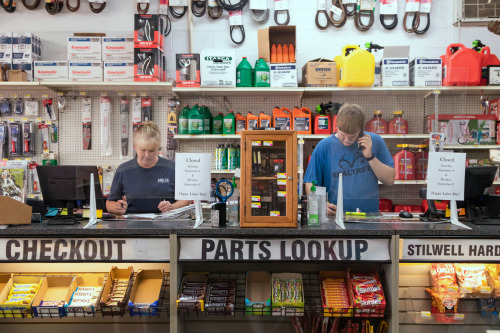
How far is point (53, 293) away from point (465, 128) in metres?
3.88

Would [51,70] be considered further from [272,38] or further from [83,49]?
[272,38]

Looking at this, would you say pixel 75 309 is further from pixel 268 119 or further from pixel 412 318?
pixel 268 119

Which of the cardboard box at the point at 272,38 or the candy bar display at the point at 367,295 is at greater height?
the cardboard box at the point at 272,38

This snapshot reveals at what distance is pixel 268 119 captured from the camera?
475 centimetres

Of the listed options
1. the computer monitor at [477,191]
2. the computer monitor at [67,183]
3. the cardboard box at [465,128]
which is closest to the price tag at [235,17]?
the cardboard box at [465,128]

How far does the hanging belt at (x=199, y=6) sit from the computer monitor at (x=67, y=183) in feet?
9.96

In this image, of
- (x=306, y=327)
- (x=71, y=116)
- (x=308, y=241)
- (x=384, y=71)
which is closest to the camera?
(x=308, y=241)

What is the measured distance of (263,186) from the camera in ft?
8.29

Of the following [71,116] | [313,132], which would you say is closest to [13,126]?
[71,116]

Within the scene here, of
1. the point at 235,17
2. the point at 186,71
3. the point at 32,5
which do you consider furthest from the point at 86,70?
the point at 235,17

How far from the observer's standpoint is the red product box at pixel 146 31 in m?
4.76

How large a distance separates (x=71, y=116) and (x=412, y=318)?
3.90 metres

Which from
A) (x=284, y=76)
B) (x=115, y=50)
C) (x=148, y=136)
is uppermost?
(x=115, y=50)

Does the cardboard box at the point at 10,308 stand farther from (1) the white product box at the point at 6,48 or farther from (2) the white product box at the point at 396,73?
(2) the white product box at the point at 396,73
